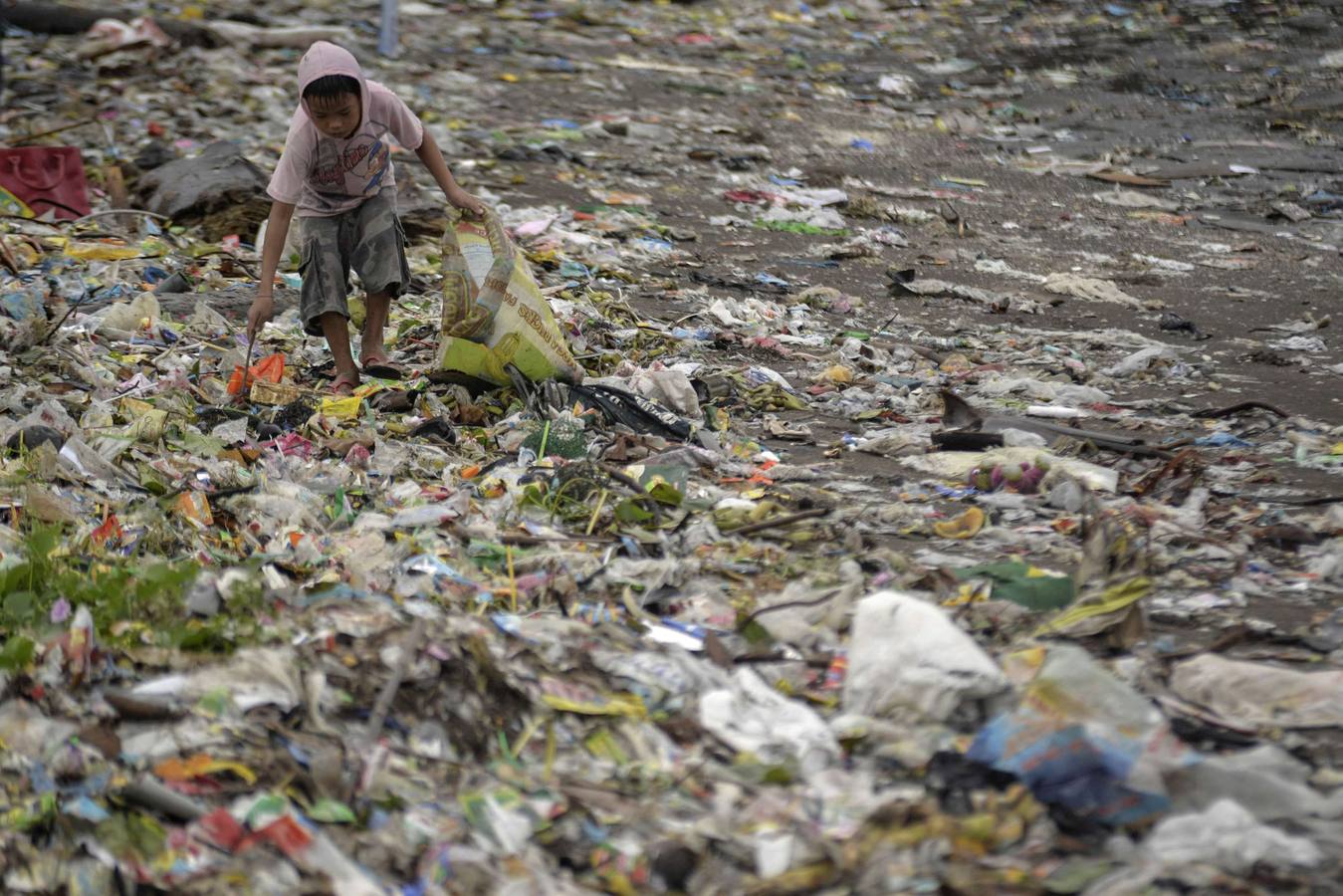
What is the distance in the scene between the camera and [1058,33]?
11.4m

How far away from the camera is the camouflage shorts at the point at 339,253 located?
419 centimetres

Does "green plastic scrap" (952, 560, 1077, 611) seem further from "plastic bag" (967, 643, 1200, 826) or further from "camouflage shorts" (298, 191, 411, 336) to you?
"camouflage shorts" (298, 191, 411, 336)

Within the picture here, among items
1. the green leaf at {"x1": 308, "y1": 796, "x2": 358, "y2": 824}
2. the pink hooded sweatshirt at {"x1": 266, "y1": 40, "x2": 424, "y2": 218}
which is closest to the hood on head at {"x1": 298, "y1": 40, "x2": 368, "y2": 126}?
the pink hooded sweatshirt at {"x1": 266, "y1": 40, "x2": 424, "y2": 218}

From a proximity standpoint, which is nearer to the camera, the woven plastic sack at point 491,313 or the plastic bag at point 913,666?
the plastic bag at point 913,666

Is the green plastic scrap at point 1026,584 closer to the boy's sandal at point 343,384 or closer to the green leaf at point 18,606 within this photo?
the green leaf at point 18,606

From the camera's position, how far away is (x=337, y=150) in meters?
4.00

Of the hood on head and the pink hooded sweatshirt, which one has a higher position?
the hood on head

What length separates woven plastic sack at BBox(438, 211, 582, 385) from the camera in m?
4.06

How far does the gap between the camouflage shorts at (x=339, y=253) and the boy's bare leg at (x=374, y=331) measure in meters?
0.15

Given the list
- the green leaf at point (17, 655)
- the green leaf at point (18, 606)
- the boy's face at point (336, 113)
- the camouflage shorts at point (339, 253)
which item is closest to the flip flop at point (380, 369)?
the camouflage shorts at point (339, 253)

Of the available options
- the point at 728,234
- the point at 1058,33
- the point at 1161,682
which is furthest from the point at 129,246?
the point at 1058,33

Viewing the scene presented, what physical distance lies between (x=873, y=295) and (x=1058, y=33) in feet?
21.6

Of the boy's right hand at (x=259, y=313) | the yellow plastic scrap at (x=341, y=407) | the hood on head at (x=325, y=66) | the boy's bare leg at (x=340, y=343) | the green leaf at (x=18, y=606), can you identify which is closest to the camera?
the green leaf at (x=18, y=606)

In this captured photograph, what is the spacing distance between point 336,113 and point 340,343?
0.79 meters
